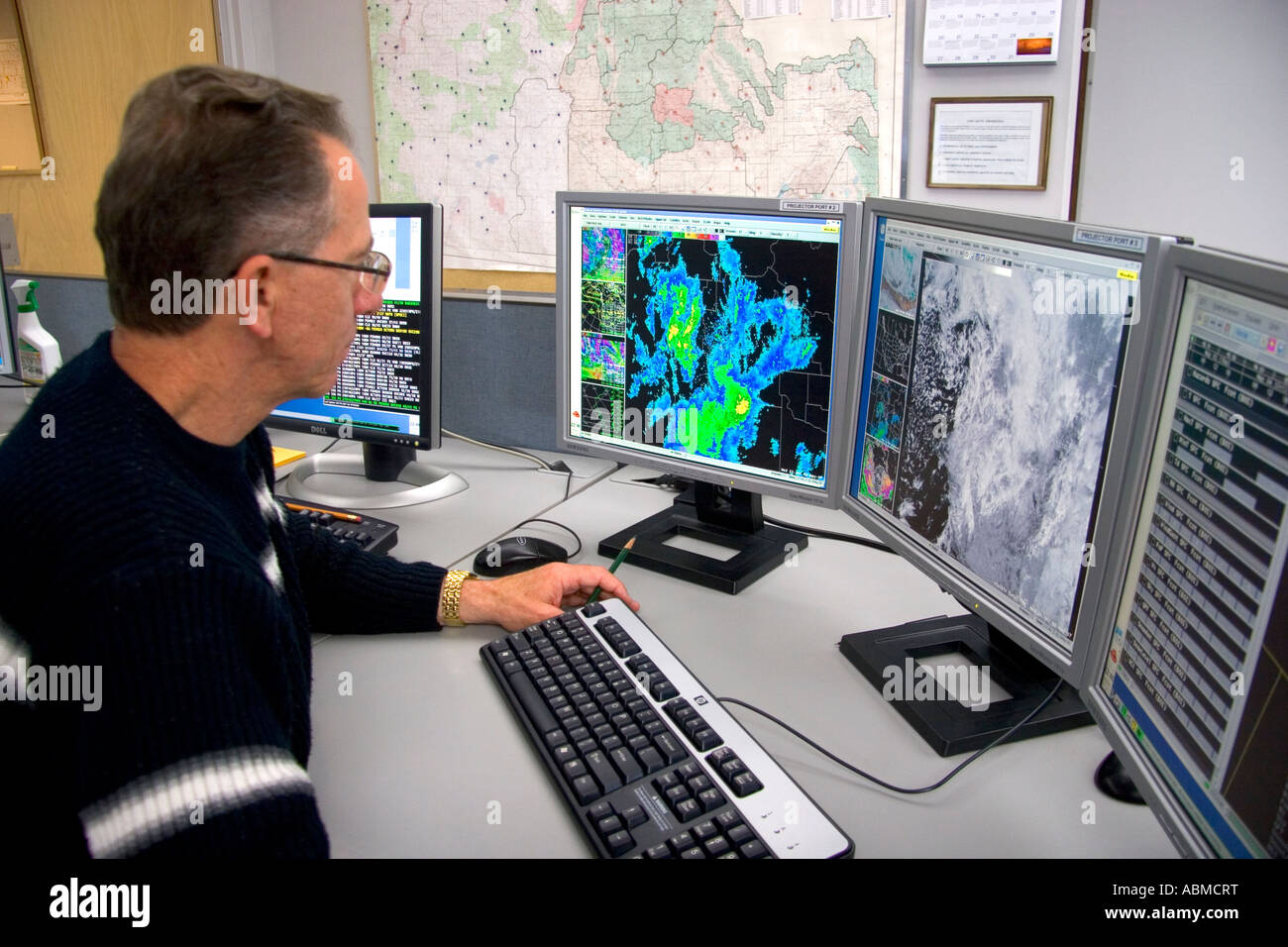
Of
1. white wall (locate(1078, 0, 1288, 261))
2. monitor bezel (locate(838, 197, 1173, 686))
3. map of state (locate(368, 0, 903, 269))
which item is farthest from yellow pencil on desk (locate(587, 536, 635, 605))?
white wall (locate(1078, 0, 1288, 261))

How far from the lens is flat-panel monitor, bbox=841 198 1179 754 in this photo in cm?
72

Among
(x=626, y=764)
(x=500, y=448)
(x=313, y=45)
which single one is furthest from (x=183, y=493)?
(x=313, y=45)

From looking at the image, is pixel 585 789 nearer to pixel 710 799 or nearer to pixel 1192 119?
pixel 710 799

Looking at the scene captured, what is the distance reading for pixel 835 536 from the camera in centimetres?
134

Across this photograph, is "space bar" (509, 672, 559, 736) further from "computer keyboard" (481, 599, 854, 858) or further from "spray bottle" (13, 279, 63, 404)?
"spray bottle" (13, 279, 63, 404)

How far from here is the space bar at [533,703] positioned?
85 cm

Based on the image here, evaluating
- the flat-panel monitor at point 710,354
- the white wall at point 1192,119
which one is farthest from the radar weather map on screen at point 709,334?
the white wall at point 1192,119

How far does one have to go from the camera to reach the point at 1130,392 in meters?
0.68

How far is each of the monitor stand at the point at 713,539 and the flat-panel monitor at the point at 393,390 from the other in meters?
0.40

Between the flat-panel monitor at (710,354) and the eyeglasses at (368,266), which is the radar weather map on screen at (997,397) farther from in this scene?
the eyeglasses at (368,266)

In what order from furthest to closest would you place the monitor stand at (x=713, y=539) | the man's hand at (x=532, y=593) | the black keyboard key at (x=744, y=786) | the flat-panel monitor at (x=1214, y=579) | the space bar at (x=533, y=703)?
the monitor stand at (x=713, y=539) < the man's hand at (x=532, y=593) < the space bar at (x=533, y=703) < the black keyboard key at (x=744, y=786) < the flat-panel monitor at (x=1214, y=579)
